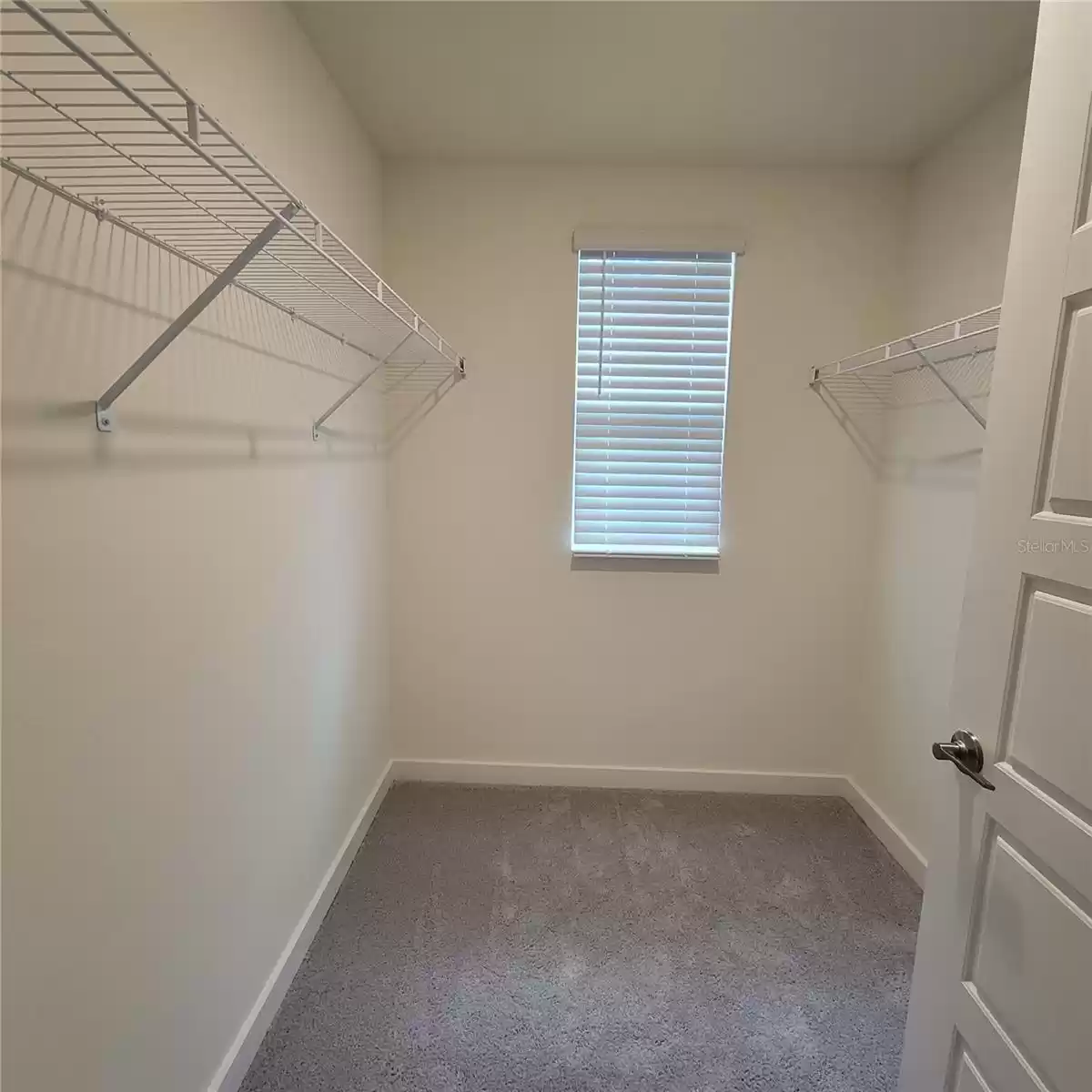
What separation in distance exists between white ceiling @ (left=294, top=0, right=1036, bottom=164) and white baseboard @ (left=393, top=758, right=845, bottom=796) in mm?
2357

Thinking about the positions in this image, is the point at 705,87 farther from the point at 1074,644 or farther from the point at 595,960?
the point at 595,960

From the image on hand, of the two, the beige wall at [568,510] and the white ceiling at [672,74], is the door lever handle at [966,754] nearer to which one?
the beige wall at [568,510]

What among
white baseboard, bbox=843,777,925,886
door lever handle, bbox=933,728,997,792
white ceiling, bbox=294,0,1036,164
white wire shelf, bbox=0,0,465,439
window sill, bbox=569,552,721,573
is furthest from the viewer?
window sill, bbox=569,552,721,573

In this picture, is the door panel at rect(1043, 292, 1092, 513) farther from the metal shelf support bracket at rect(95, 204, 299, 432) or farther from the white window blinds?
the white window blinds

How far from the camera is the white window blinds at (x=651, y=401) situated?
7.73ft

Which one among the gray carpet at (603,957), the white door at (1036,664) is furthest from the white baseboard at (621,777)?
the white door at (1036,664)

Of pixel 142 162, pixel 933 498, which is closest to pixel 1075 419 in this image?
pixel 933 498

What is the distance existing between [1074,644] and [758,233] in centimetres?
195

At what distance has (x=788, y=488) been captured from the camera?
8.05ft

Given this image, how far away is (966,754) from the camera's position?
41.7 inches

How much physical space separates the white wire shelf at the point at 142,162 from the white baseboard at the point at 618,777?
186cm

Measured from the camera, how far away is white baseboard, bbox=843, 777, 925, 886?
210 cm

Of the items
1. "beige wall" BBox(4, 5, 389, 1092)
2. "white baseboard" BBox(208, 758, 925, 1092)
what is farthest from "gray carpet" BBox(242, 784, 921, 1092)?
"beige wall" BBox(4, 5, 389, 1092)

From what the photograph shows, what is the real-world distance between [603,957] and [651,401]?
1845 millimetres
